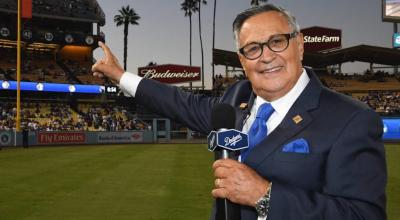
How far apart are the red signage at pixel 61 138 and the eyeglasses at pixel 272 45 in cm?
4032

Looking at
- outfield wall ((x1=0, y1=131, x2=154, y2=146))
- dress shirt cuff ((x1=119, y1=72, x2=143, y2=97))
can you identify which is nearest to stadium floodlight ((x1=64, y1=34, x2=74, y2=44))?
outfield wall ((x1=0, y1=131, x2=154, y2=146))

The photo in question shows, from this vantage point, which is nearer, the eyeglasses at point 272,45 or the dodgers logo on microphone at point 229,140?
the dodgers logo on microphone at point 229,140

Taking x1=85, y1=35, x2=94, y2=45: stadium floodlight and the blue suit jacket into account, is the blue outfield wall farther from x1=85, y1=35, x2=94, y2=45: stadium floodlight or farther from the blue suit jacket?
the blue suit jacket

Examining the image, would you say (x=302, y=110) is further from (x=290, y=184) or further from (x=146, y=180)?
(x=146, y=180)

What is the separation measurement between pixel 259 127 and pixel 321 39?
65349mm

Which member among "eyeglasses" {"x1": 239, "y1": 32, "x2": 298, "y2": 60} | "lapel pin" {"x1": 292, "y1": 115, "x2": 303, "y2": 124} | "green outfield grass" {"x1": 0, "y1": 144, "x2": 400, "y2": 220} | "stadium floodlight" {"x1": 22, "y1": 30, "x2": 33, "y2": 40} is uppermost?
"stadium floodlight" {"x1": 22, "y1": 30, "x2": 33, "y2": 40}

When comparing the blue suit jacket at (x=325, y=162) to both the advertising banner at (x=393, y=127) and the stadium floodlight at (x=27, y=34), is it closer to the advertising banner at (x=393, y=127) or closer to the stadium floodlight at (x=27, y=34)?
the advertising banner at (x=393, y=127)

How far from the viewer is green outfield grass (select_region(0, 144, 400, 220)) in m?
10.7

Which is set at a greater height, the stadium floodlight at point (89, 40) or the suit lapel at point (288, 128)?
the stadium floodlight at point (89, 40)

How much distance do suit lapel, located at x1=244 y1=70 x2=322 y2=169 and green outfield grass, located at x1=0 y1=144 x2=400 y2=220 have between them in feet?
25.6

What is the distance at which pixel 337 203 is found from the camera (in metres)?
2.19

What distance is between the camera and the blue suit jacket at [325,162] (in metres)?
2.20

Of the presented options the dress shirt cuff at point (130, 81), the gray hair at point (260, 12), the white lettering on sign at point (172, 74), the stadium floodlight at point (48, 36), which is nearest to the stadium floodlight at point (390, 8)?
the white lettering on sign at point (172, 74)

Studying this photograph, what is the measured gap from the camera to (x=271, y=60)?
271 cm
